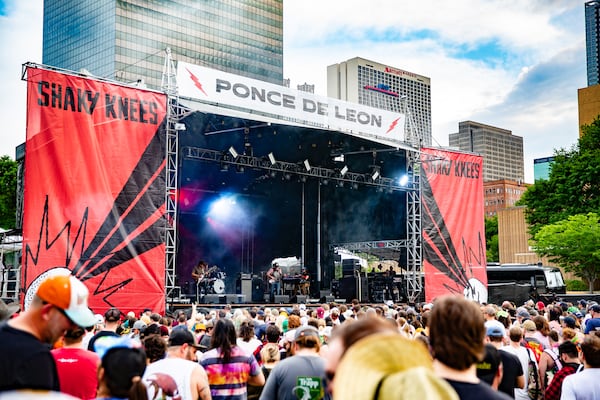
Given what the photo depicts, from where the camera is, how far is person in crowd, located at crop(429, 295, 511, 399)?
2061 millimetres

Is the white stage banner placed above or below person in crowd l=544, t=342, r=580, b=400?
above

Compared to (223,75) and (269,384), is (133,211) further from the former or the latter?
(269,384)

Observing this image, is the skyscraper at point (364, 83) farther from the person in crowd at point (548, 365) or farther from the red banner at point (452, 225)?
the person in crowd at point (548, 365)

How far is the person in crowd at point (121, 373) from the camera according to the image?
254 centimetres

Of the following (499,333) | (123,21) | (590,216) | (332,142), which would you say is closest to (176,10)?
(123,21)

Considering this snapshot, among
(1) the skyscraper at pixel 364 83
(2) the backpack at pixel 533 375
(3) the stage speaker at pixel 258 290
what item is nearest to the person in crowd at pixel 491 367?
(2) the backpack at pixel 533 375

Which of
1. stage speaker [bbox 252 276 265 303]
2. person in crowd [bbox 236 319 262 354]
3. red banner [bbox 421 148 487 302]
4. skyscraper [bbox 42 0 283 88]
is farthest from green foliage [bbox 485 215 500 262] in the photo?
person in crowd [bbox 236 319 262 354]

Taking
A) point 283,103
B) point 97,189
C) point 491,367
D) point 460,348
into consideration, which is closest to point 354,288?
point 283,103

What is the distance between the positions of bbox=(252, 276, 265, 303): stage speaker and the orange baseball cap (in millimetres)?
20977

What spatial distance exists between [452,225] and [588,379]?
18.5 metres

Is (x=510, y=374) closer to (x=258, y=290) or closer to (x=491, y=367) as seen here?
(x=491, y=367)

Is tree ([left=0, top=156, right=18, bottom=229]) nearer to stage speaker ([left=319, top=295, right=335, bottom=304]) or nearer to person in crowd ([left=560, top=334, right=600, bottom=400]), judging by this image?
stage speaker ([left=319, top=295, right=335, bottom=304])

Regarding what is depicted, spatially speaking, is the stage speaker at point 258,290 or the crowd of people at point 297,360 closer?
the crowd of people at point 297,360

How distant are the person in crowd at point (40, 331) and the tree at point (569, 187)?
3818 cm
